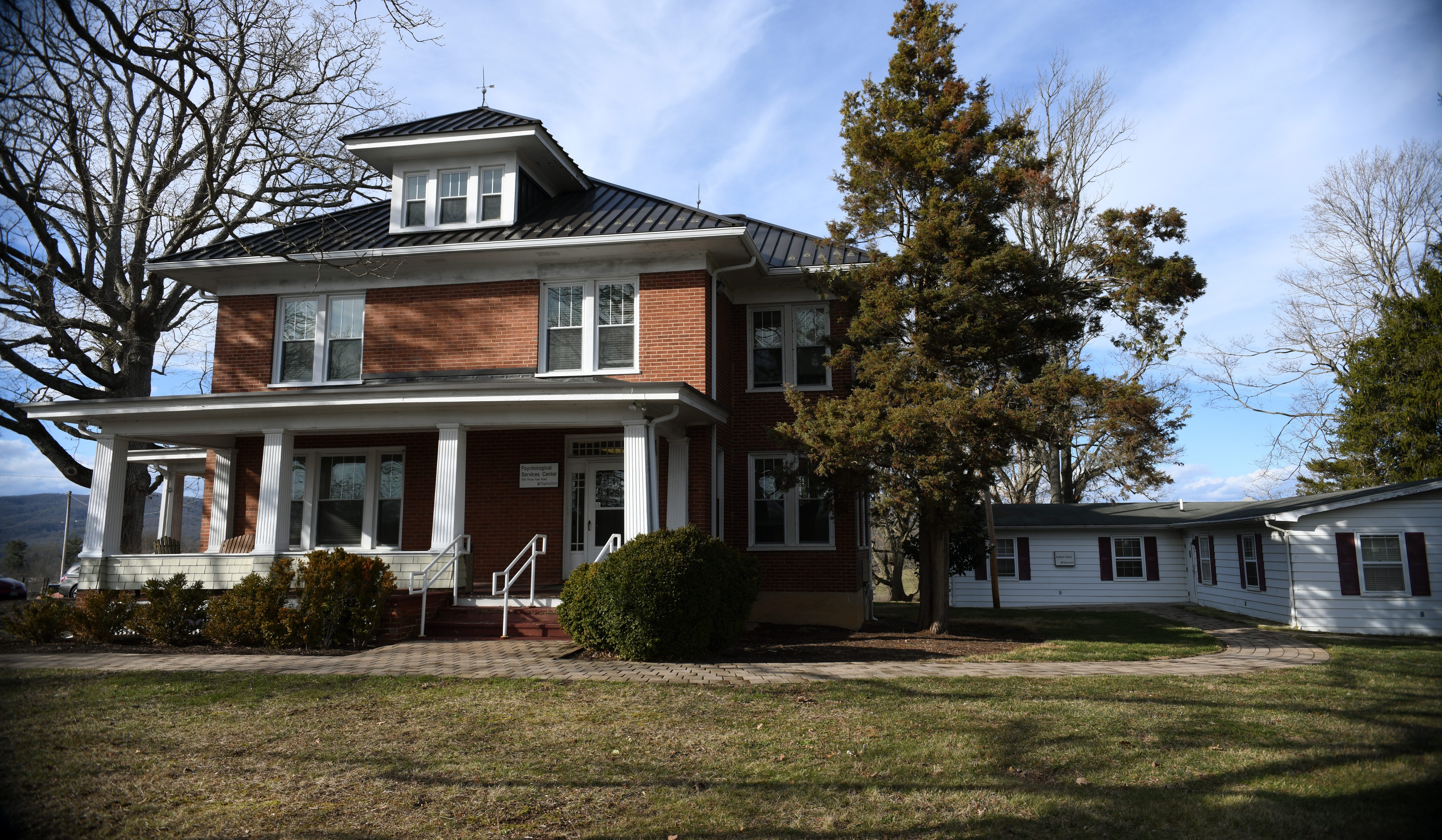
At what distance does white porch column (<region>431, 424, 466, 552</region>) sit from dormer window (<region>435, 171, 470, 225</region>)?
5.19 meters

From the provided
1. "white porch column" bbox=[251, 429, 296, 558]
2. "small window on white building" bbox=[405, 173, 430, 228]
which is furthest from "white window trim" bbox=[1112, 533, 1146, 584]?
"white porch column" bbox=[251, 429, 296, 558]

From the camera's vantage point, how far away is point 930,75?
47.3ft

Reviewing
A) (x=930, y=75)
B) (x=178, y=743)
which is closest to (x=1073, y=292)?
(x=930, y=75)

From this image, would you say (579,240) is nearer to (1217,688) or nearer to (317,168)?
(317,168)

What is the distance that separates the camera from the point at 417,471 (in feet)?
50.2

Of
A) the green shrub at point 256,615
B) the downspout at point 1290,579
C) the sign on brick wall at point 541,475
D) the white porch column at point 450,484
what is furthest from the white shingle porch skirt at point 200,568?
the downspout at point 1290,579

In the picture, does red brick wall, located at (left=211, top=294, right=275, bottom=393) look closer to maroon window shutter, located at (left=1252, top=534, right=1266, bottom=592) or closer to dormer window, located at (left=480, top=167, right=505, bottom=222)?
dormer window, located at (left=480, top=167, right=505, bottom=222)

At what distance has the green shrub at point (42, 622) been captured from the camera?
11.5 meters

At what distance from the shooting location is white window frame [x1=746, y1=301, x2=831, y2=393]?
54.2 ft

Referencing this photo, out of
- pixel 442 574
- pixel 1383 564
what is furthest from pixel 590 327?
pixel 1383 564

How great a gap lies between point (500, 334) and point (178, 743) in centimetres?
1004

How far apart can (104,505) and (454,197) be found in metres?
7.97

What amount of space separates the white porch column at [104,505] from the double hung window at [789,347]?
35.9ft

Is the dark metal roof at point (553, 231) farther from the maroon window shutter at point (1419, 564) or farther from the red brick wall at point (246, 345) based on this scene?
the maroon window shutter at point (1419, 564)
